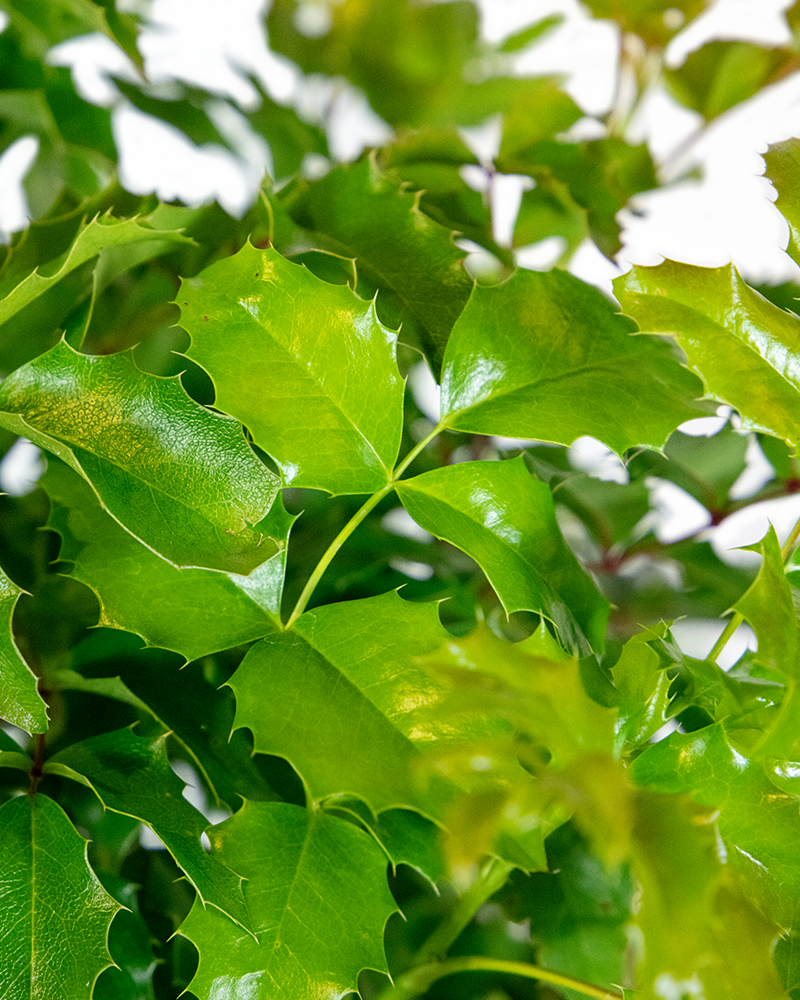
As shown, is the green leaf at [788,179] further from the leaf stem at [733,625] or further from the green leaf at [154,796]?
the green leaf at [154,796]

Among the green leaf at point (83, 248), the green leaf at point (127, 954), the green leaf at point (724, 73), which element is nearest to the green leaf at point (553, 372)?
the green leaf at point (83, 248)

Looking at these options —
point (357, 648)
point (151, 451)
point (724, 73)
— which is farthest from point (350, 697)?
point (724, 73)

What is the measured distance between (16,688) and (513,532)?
0.20 meters

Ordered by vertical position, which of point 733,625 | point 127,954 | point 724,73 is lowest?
point 127,954

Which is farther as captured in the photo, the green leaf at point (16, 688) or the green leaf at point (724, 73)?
the green leaf at point (724, 73)

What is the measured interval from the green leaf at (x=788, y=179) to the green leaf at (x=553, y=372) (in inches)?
2.9

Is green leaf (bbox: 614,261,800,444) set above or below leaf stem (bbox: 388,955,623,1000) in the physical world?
above

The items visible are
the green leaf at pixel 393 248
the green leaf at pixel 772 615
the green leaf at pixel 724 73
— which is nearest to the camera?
the green leaf at pixel 772 615

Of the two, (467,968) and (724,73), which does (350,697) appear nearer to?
(467,968)

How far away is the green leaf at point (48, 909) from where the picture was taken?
0.29 meters

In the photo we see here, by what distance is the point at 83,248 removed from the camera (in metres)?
0.34

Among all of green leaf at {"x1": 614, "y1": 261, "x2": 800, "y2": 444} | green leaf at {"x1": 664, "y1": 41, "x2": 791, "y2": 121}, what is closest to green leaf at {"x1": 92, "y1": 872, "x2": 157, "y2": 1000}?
green leaf at {"x1": 614, "y1": 261, "x2": 800, "y2": 444}

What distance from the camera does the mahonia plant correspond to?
269 millimetres

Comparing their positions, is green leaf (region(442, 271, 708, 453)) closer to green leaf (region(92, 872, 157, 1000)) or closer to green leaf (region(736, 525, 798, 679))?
green leaf (region(736, 525, 798, 679))
